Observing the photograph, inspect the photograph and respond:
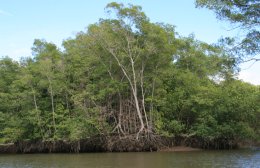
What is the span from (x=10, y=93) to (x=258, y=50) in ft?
97.1

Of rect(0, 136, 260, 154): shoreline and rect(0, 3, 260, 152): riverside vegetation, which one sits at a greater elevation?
rect(0, 3, 260, 152): riverside vegetation

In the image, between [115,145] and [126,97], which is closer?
[115,145]

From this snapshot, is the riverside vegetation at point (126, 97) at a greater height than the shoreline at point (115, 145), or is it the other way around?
the riverside vegetation at point (126, 97)

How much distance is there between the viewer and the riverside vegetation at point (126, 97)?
3011 cm

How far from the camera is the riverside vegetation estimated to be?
3011cm

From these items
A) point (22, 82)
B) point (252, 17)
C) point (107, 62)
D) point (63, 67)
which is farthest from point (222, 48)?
point (22, 82)

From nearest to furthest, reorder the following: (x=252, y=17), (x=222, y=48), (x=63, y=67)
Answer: (x=252, y=17) → (x=222, y=48) → (x=63, y=67)

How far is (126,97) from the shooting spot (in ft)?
110

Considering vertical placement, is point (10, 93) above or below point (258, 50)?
above

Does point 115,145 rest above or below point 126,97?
below

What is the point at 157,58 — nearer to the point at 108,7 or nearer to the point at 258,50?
the point at 108,7

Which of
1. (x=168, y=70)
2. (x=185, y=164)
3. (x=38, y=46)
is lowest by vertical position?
(x=185, y=164)

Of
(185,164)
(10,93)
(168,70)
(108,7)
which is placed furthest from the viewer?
(10,93)

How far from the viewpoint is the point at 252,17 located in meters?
14.0
